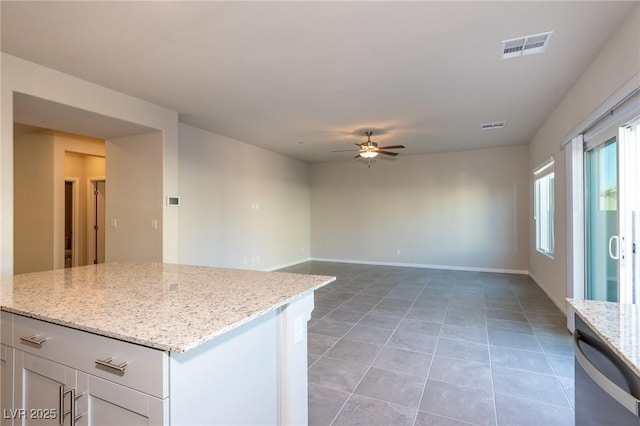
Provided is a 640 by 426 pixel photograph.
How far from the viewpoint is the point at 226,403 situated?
122 cm

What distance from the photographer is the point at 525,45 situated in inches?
103

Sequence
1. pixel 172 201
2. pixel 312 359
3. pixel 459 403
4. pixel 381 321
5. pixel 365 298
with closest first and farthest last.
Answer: pixel 459 403 → pixel 312 359 → pixel 381 321 → pixel 172 201 → pixel 365 298

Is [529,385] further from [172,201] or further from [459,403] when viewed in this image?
→ [172,201]

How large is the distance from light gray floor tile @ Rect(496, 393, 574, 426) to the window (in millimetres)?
3348

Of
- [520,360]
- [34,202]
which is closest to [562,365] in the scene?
[520,360]

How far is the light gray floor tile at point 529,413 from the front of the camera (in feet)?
6.43

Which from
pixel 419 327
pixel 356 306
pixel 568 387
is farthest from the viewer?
pixel 356 306

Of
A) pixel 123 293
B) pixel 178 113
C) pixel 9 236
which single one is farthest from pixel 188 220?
pixel 123 293

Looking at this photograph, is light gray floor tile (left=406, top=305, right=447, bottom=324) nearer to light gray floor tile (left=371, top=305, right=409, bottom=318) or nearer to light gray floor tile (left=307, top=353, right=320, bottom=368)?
light gray floor tile (left=371, top=305, right=409, bottom=318)

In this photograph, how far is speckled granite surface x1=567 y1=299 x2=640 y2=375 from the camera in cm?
90

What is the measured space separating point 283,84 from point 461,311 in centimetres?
365

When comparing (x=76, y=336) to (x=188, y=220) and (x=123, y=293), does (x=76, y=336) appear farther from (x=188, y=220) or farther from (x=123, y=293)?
(x=188, y=220)

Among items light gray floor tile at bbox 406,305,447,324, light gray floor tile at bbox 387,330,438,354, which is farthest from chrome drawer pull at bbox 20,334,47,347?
light gray floor tile at bbox 406,305,447,324

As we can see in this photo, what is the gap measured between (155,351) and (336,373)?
6.32 ft
